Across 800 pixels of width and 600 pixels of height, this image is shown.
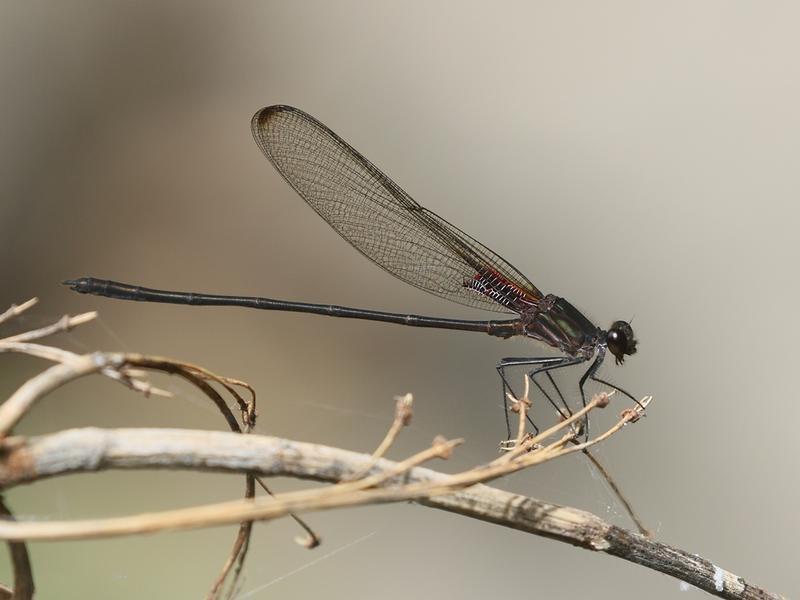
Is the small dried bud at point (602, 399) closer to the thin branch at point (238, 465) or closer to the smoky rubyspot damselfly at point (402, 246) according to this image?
the thin branch at point (238, 465)

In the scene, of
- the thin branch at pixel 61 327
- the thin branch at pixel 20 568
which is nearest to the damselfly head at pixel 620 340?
the thin branch at pixel 61 327

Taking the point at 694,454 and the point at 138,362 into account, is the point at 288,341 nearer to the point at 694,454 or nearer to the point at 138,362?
the point at 694,454

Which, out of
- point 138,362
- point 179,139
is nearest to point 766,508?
point 138,362

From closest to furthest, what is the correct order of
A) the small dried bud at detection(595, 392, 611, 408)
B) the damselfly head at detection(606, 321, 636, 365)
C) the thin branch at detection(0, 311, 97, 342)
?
the thin branch at detection(0, 311, 97, 342) < the small dried bud at detection(595, 392, 611, 408) < the damselfly head at detection(606, 321, 636, 365)

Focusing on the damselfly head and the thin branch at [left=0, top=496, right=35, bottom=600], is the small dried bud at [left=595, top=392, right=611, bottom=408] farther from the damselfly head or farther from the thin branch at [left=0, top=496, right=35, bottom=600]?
the damselfly head

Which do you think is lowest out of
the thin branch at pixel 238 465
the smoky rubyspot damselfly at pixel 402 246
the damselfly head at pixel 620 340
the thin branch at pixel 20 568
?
the thin branch at pixel 20 568

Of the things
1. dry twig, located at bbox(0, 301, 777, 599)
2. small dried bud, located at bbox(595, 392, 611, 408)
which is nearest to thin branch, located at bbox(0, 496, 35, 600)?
dry twig, located at bbox(0, 301, 777, 599)
